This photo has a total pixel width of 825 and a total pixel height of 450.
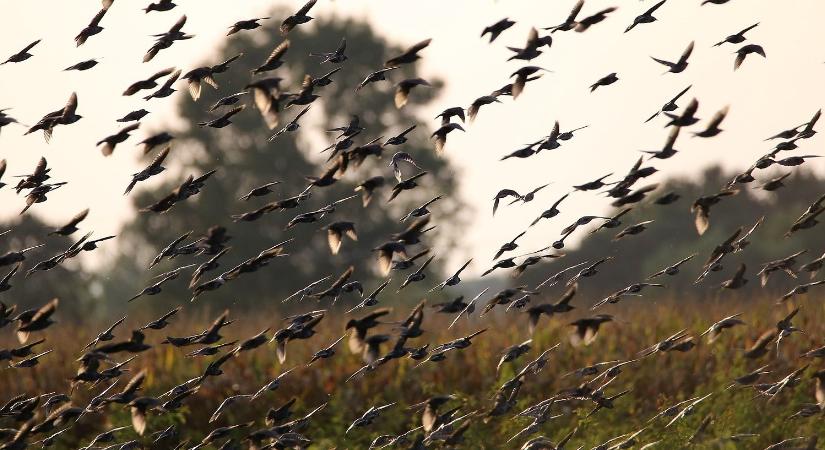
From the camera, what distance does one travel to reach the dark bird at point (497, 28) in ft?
31.7

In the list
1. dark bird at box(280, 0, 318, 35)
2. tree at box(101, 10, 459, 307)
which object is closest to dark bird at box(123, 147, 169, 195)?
dark bird at box(280, 0, 318, 35)

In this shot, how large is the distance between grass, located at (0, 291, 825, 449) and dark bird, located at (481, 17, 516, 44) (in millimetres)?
4148

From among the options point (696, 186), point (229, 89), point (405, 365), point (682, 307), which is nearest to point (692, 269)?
point (696, 186)

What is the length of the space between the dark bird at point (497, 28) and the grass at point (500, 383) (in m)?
4.15

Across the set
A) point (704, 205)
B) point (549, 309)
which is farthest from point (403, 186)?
point (704, 205)

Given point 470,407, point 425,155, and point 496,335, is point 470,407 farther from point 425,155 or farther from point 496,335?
point 425,155

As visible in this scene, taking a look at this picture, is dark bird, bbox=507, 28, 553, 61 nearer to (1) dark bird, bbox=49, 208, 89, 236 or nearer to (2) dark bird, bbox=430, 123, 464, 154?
(2) dark bird, bbox=430, 123, 464, 154

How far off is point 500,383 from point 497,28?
17.3ft

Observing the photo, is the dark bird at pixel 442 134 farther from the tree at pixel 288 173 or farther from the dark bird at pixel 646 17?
the tree at pixel 288 173

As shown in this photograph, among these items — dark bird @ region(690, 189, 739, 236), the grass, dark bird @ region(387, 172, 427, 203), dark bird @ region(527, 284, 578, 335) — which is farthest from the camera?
the grass

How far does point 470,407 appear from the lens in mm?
13977

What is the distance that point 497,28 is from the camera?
9750mm

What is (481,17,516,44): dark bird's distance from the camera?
9648mm

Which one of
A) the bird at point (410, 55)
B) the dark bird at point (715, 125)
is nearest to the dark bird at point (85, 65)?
the bird at point (410, 55)
